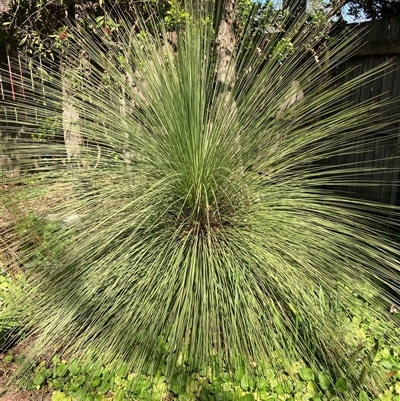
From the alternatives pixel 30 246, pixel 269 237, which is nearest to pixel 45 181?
pixel 30 246

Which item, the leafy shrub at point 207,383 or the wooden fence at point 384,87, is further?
the wooden fence at point 384,87

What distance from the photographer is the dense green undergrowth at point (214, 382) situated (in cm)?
134

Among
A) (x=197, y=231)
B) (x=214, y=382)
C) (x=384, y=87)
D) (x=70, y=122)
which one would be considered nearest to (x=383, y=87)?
(x=384, y=87)

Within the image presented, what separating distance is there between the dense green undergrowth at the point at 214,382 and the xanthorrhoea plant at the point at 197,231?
0.05 m

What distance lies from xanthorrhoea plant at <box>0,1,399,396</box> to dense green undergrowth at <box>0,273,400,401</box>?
47 millimetres

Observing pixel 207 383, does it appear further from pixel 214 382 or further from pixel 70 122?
pixel 70 122

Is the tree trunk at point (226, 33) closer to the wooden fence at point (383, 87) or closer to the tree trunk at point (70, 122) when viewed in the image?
the tree trunk at point (70, 122)

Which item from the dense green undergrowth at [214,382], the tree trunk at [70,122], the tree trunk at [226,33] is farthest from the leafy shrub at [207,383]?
the tree trunk at [226,33]

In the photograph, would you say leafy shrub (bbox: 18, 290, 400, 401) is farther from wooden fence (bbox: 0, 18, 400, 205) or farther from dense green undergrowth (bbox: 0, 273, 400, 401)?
wooden fence (bbox: 0, 18, 400, 205)

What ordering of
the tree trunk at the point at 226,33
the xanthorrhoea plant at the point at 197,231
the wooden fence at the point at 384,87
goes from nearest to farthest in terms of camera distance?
the xanthorrhoea plant at the point at 197,231 → the tree trunk at the point at 226,33 → the wooden fence at the point at 384,87

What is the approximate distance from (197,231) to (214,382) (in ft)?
1.83

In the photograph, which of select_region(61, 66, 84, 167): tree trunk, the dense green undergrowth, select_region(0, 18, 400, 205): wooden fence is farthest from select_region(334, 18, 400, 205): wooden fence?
select_region(61, 66, 84, 167): tree trunk

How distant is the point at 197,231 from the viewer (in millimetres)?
1424

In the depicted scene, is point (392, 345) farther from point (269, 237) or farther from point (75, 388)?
point (75, 388)
